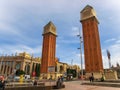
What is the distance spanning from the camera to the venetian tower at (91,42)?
132 ft

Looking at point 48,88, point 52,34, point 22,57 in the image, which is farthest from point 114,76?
point 22,57

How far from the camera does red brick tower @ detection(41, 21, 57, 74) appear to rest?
191 ft

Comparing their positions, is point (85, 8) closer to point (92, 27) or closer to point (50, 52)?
point (92, 27)

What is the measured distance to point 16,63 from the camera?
77500 millimetres

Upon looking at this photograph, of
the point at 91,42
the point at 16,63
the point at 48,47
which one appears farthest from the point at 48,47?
the point at 16,63

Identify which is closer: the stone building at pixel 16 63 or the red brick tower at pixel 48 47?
the red brick tower at pixel 48 47

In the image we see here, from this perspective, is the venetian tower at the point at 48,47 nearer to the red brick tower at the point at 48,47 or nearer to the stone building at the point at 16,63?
the red brick tower at the point at 48,47

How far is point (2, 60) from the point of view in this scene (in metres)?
78.2

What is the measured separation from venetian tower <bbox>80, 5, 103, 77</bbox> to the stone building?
4684 centimetres

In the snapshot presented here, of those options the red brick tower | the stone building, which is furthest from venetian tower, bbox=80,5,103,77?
the stone building

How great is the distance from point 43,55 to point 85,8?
2987cm

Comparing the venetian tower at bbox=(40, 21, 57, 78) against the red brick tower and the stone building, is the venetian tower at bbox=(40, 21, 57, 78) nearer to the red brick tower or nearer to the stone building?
the red brick tower

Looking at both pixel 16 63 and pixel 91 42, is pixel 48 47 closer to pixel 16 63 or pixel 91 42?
pixel 91 42

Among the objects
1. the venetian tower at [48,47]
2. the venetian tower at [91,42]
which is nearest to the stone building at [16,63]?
the venetian tower at [48,47]
